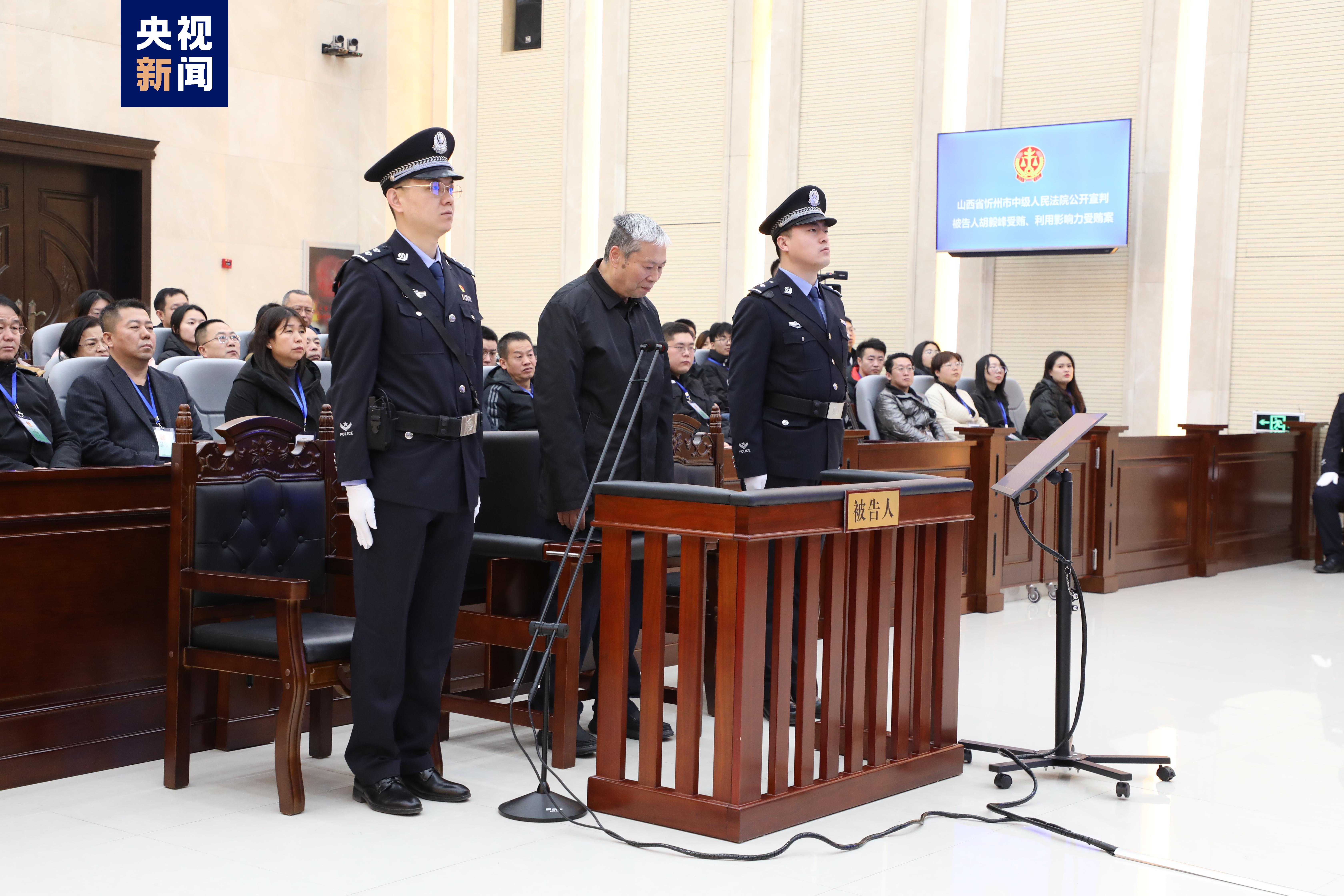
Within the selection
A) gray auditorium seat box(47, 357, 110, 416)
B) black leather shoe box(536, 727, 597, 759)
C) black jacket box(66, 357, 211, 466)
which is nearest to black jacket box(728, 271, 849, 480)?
black leather shoe box(536, 727, 597, 759)

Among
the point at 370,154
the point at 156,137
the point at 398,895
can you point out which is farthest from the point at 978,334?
the point at 398,895

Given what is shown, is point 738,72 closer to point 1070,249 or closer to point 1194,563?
point 1070,249

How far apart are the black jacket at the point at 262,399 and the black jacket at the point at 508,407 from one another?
3.97ft

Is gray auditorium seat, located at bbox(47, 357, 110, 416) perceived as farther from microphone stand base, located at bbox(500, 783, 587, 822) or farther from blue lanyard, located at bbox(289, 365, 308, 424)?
microphone stand base, located at bbox(500, 783, 587, 822)

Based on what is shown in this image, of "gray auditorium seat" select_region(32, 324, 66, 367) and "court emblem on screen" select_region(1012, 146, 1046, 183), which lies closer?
"gray auditorium seat" select_region(32, 324, 66, 367)

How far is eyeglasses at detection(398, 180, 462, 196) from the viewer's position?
10.6 feet

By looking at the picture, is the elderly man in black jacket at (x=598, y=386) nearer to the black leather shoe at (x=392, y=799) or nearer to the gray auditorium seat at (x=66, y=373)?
the black leather shoe at (x=392, y=799)

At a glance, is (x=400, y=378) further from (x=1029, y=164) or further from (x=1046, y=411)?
(x=1029, y=164)

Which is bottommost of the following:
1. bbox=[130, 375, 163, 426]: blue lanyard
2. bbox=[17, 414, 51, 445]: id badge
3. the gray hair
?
bbox=[17, 414, 51, 445]: id badge

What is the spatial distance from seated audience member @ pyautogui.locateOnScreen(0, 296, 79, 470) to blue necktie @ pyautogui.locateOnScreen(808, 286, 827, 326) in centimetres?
237

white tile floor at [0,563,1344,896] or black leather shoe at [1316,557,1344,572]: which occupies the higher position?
white tile floor at [0,563,1344,896]

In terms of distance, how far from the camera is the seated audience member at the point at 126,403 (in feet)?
13.7

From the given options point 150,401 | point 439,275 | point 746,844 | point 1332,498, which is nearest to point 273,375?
point 150,401

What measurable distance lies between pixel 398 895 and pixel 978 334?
8.30 metres
